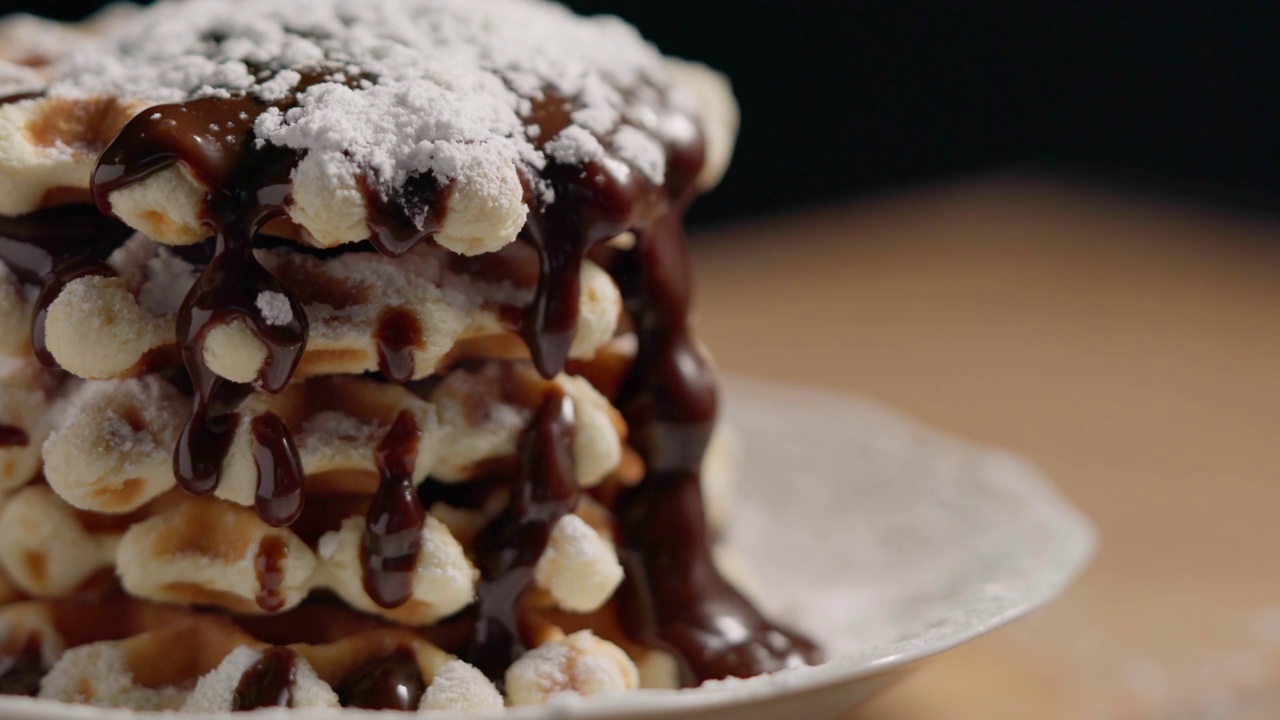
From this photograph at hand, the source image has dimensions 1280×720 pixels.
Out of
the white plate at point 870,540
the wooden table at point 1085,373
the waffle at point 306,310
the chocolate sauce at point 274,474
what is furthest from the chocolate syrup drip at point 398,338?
the wooden table at point 1085,373

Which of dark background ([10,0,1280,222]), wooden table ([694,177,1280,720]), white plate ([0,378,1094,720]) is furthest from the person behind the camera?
dark background ([10,0,1280,222])

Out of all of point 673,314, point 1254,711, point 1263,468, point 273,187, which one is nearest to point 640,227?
point 673,314

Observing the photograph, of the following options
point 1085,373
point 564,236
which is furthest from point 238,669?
point 1085,373

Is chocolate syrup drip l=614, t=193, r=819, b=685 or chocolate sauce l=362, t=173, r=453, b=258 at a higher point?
chocolate sauce l=362, t=173, r=453, b=258

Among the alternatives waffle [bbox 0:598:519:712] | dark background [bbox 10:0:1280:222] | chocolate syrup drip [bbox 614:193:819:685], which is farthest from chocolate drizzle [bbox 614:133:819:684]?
dark background [bbox 10:0:1280:222]

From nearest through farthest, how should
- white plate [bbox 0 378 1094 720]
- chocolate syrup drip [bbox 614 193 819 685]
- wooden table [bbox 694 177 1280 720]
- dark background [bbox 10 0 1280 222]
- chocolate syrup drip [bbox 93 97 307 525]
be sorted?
chocolate syrup drip [bbox 93 97 307 525]
white plate [bbox 0 378 1094 720]
chocolate syrup drip [bbox 614 193 819 685]
wooden table [bbox 694 177 1280 720]
dark background [bbox 10 0 1280 222]

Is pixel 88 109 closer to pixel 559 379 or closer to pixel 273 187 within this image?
pixel 273 187

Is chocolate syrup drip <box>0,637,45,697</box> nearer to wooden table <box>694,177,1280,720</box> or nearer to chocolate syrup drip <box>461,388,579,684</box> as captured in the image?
chocolate syrup drip <box>461,388,579,684</box>
